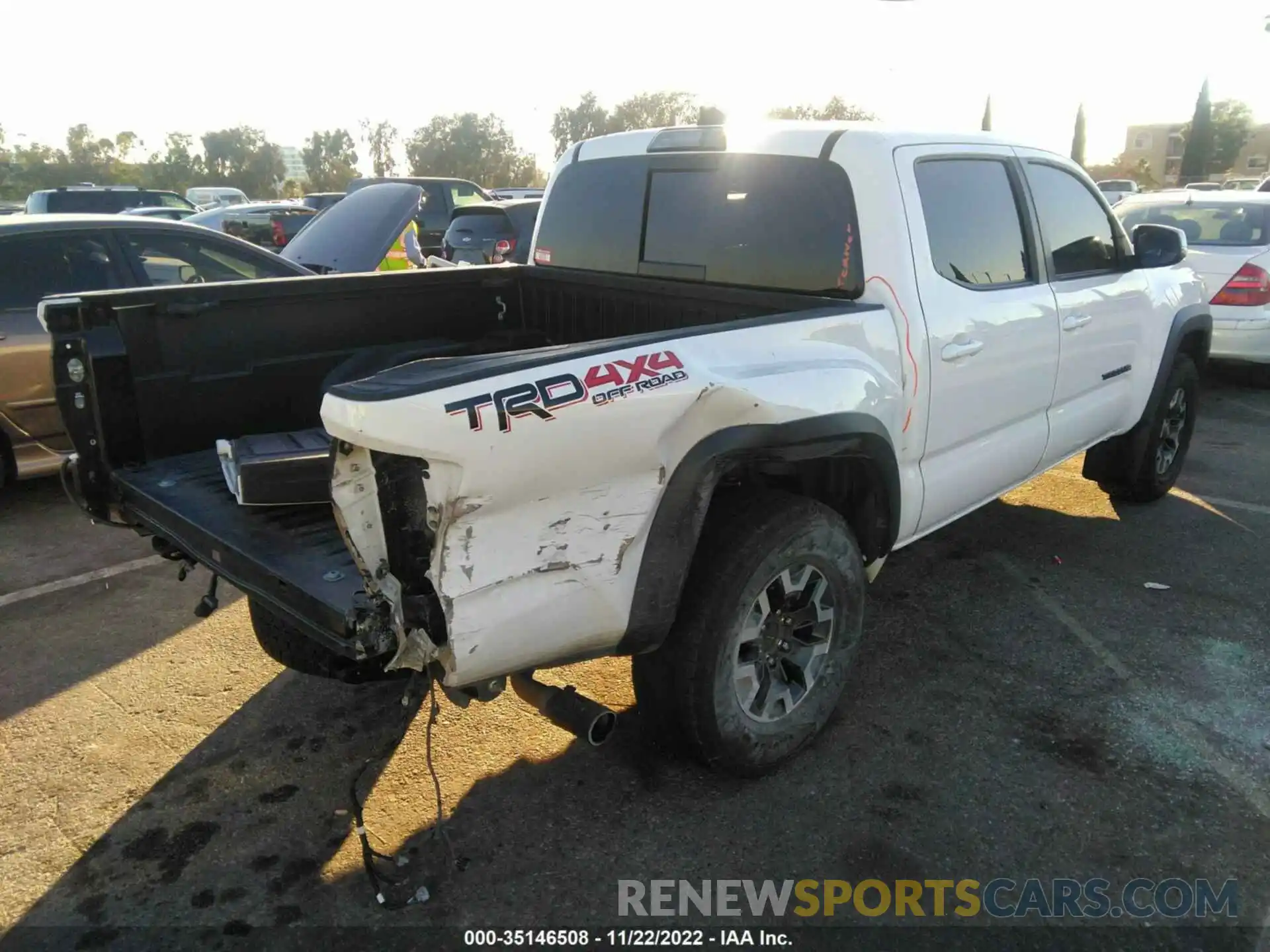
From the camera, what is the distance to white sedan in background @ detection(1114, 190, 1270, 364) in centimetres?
764

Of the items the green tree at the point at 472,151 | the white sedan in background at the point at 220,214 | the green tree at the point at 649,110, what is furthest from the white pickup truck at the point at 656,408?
the green tree at the point at 472,151

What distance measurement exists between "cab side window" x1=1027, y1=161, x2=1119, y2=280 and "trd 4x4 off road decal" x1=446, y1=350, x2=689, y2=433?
2449 mm

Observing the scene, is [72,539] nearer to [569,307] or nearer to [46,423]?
[46,423]

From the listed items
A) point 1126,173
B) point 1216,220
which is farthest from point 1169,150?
point 1216,220

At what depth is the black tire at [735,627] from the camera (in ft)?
8.68

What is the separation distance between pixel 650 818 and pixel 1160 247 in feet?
11.8

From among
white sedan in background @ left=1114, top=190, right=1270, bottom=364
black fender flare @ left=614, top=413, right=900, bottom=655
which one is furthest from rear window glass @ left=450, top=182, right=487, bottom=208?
black fender flare @ left=614, top=413, right=900, bottom=655

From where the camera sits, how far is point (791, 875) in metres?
2.57

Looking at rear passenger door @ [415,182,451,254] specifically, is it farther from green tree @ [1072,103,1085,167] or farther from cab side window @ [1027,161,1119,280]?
green tree @ [1072,103,1085,167]

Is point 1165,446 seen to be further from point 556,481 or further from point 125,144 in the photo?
point 125,144

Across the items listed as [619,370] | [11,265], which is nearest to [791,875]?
[619,370]

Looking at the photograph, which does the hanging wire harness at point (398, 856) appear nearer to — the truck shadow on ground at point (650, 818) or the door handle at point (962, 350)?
the truck shadow on ground at point (650, 818)

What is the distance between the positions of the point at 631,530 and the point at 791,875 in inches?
43.4

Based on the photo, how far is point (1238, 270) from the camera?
7.70 m
